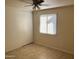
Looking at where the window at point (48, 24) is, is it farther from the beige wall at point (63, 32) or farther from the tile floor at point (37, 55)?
the tile floor at point (37, 55)

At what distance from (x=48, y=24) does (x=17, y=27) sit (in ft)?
6.03

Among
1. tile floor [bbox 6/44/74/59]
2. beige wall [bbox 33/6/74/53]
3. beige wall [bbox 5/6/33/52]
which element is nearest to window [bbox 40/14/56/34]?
beige wall [bbox 33/6/74/53]

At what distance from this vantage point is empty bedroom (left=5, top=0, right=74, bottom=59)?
4030mm

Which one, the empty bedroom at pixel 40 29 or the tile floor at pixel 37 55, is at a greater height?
the empty bedroom at pixel 40 29

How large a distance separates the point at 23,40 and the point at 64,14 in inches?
114

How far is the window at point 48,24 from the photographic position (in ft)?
16.7

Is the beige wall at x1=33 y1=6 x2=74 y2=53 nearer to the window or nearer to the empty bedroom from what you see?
the empty bedroom

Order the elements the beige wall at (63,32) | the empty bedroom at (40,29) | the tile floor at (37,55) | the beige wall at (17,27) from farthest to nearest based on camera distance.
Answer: the beige wall at (17,27) → the beige wall at (63,32) → the empty bedroom at (40,29) → the tile floor at (37,55)

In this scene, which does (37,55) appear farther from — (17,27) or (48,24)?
(48,24)

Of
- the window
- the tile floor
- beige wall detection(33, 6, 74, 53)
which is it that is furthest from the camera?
the window

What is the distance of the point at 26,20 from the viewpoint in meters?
5.93

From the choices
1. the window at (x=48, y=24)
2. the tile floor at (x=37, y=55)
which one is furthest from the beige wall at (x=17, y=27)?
the window at (x=48, y=24)

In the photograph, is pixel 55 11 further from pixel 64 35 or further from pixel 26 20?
pixel 26 20
